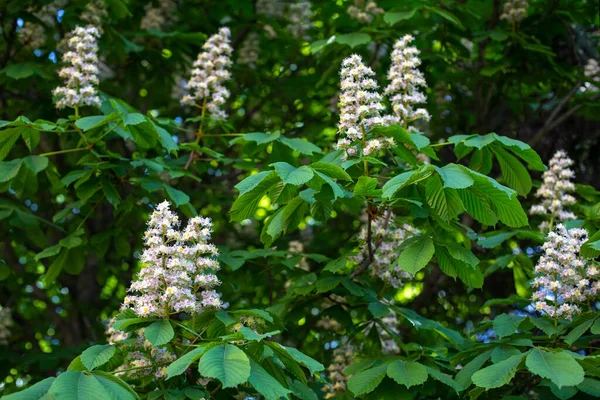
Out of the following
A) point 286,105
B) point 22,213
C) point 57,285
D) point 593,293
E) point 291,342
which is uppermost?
point 593,293

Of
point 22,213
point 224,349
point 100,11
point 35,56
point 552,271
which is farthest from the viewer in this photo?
point 35,56

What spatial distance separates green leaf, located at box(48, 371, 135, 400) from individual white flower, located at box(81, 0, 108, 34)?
367 cm

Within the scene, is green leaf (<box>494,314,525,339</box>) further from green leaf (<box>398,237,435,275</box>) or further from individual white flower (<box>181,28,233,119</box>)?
individual white flower (<box>181,28,233,119</box>)

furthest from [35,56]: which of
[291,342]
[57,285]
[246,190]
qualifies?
[246,190]

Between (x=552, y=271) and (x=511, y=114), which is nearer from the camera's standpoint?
(x=552, y=271)

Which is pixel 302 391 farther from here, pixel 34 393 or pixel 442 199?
pixel 34 393

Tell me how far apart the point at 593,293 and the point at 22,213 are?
345 centimetres

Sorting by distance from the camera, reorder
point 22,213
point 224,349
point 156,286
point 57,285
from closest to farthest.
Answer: point 224,349 < point 156,286 < point 22,213 < point 57,285

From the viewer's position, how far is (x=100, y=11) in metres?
5.95

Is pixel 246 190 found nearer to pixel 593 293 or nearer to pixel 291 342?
pixel 593 293

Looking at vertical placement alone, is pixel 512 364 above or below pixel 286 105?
above

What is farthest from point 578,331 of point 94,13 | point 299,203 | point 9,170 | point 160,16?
point 160,16

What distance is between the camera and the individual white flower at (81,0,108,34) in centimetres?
588

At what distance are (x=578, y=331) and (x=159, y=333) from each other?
189 cm
